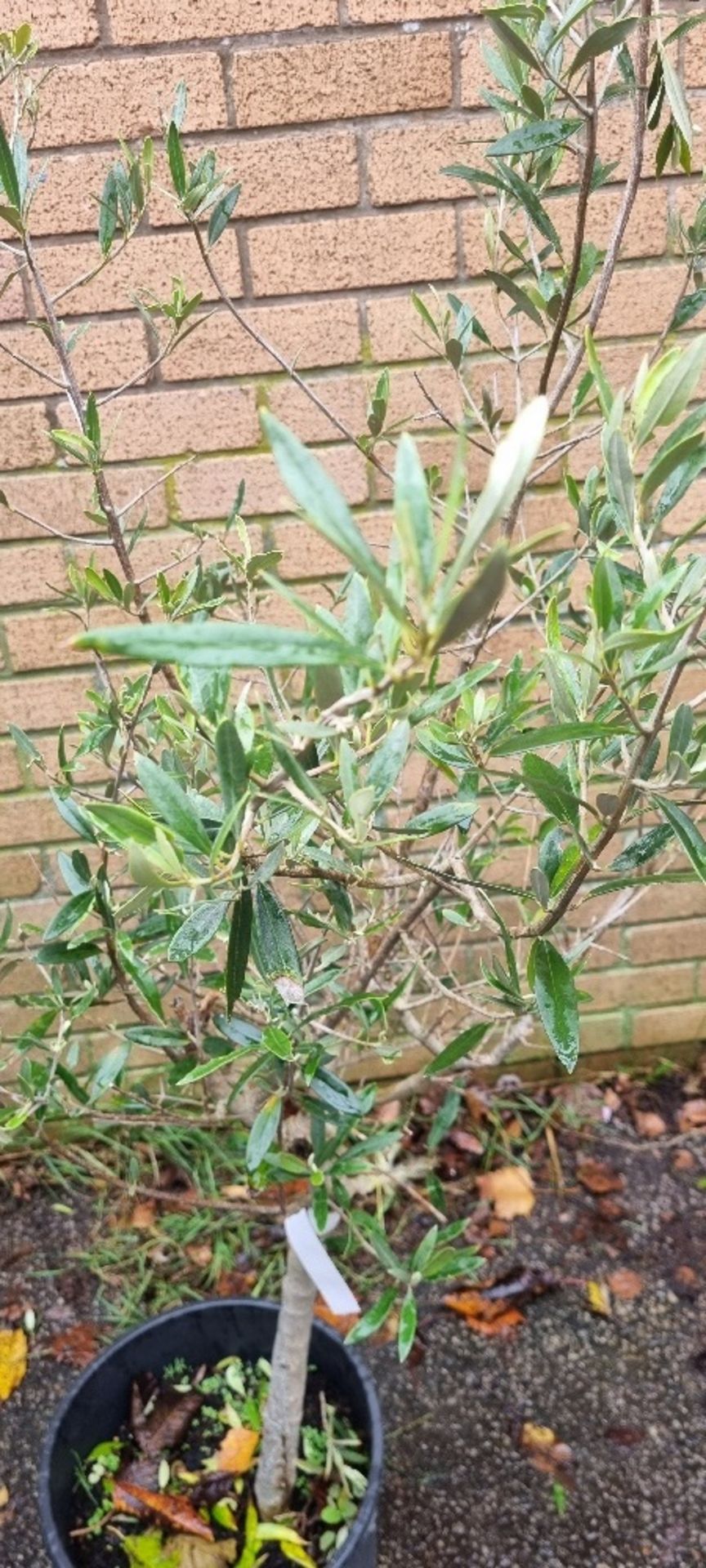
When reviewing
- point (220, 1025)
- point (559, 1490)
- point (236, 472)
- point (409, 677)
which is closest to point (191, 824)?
point (409, 677)

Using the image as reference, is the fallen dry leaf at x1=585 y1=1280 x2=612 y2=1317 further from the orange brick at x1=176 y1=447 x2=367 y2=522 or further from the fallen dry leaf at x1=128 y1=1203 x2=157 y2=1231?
the orange brick at x1=176 y1=447 x2=367 y2=522

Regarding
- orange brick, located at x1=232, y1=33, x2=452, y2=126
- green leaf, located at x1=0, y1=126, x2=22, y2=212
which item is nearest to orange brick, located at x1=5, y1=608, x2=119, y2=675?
orange brick, located at x1=232, y1=33, x2=452, y2=126

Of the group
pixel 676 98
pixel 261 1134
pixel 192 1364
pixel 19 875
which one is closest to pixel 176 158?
pixel 676 98

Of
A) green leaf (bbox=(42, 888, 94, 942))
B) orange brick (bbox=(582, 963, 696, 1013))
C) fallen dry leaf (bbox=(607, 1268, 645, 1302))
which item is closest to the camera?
green leaf (bbox=(42, 888, 94, 942))

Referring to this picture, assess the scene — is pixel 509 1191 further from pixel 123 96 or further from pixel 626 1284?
pixel 123 96

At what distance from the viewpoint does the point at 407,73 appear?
59.3 inches

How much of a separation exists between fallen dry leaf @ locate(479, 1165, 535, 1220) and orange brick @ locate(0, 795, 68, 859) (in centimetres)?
101

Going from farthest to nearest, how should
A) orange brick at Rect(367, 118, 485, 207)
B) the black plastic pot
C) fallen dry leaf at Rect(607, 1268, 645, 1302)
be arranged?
fallen dry leaf at Rect(607, 1268, 645, 1302) → orange brick at Rect(367, 118, 485, 207) → the black plastic pot

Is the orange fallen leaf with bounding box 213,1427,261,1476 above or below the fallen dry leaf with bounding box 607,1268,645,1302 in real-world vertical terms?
above

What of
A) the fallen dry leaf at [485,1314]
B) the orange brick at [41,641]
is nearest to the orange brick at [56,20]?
the orange brick at [41,641]

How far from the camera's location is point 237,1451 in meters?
1.53

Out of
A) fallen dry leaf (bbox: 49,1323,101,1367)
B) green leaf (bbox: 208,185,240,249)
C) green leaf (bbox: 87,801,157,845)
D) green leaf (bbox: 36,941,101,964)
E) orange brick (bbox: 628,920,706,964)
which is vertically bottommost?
fallen dry leaf (bbox: 49,1323,101,1367)

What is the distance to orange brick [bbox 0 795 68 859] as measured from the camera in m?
1.88

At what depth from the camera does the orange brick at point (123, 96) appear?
147cm
